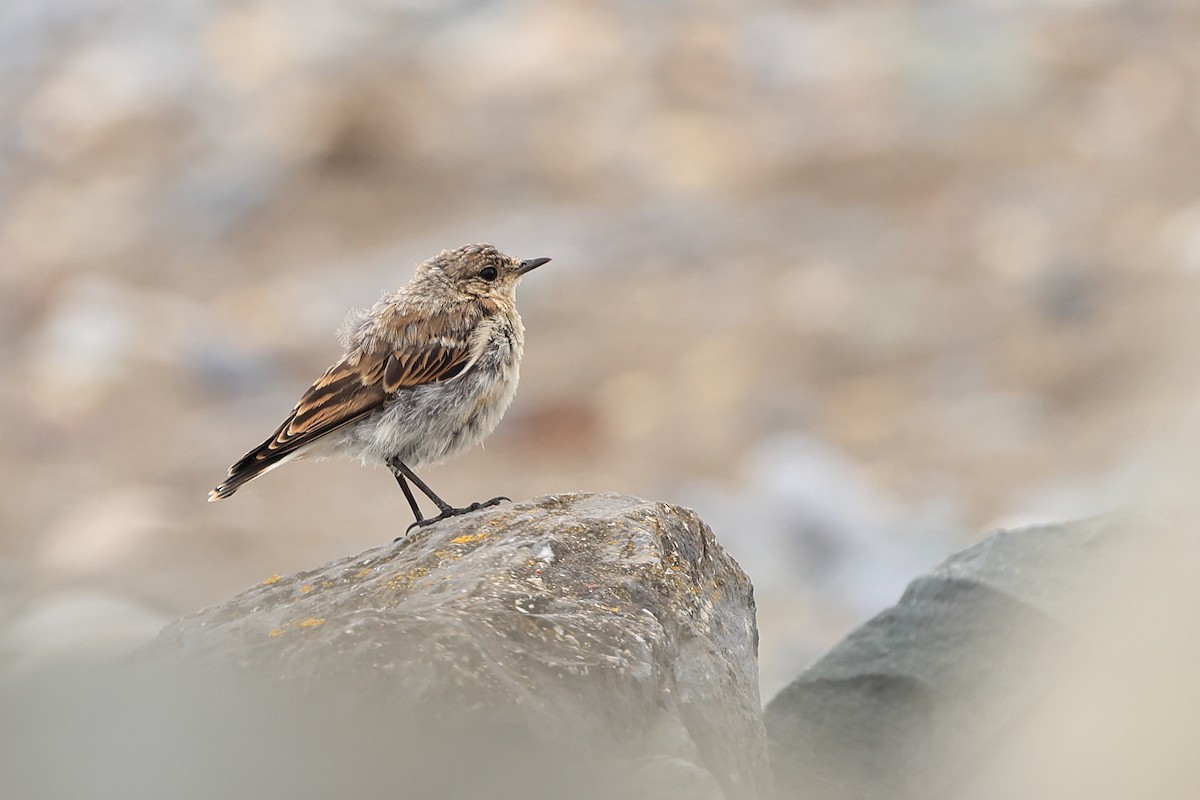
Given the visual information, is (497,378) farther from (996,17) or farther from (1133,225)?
(996,17)

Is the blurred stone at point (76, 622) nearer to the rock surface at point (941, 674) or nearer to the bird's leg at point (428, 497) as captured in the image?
the bird's leg at point (428, 497)

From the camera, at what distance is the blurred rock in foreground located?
4.04 m

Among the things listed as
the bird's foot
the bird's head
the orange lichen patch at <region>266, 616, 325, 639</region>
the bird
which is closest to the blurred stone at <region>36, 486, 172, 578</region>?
the bird's head

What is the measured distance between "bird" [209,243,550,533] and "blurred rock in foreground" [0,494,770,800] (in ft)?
4.18

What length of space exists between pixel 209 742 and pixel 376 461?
3.43 m

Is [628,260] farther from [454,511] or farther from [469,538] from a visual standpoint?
[469,538]

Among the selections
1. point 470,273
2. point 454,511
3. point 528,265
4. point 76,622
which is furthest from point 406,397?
point 76,622

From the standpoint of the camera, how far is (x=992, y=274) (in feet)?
52.0

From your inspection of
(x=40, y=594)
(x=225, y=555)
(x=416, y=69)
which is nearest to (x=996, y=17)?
(x=416, y=69)

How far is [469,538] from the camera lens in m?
5.82

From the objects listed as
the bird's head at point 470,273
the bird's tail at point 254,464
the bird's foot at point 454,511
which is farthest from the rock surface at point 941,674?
the bird's head at point 470,273

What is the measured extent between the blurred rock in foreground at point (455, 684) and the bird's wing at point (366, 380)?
1249 millimetres

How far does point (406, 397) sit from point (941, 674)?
2776 mm

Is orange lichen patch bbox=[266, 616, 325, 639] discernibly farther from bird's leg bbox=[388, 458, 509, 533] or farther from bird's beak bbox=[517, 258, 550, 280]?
bird's beak bbox=[517, 258, 550, 280]
